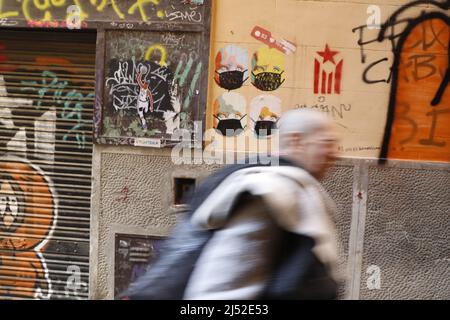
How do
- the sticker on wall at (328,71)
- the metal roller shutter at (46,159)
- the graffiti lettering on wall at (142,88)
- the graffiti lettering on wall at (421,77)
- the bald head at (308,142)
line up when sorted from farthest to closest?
the metal roller shutter at (46,159) → the graffiti lettering on wall at (142,88) → the sticker on wall at (328,71) → the graffiti lettering on wall at (421,77) → the bald head at (308,142)

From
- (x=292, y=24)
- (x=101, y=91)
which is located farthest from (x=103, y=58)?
(x=292, y=24)

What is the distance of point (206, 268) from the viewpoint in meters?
2.54

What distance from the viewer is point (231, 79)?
20.9ft

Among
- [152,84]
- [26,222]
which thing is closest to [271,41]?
[152,84]

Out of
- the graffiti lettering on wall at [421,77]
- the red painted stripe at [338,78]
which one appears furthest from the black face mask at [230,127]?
the graffiti lettering on wall at [421,77]

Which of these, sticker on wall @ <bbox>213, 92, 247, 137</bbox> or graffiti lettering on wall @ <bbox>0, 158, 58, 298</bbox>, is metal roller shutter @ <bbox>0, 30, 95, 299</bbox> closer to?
graffiti lettering on wall @ <bbox>0, 158, 58, 298</bbox>

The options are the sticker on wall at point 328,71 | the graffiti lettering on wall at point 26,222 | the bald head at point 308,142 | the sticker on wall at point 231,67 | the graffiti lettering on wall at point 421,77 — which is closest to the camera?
the bald head at point 308,142

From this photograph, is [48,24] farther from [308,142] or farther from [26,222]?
[308,142]

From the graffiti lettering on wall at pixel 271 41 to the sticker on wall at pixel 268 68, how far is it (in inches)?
1.9

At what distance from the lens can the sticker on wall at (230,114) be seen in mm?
6348

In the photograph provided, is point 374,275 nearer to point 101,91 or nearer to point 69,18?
point 101,91

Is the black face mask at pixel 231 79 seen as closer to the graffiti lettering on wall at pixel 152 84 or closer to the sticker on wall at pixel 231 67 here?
the sticker on wall at pixel 231 67
